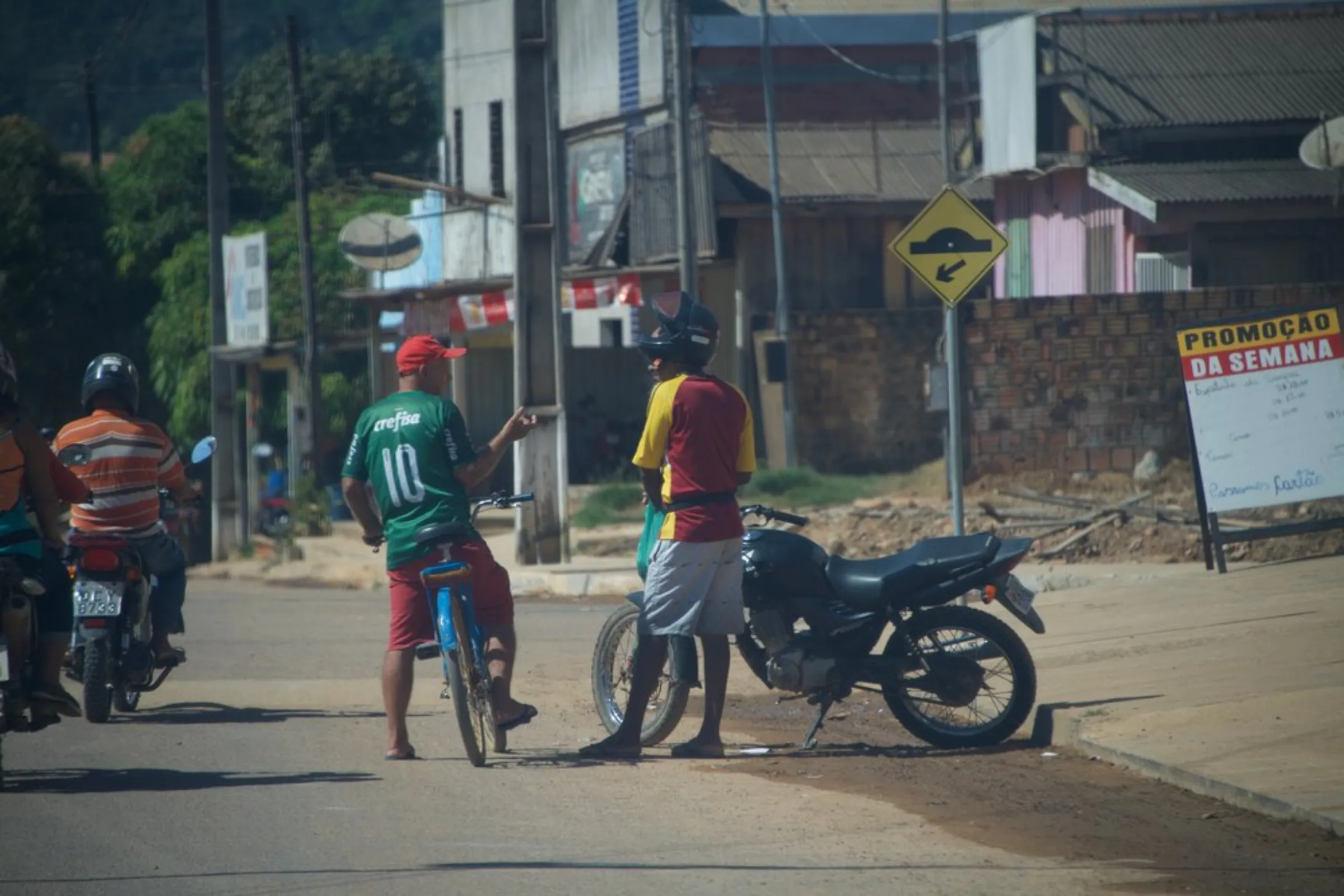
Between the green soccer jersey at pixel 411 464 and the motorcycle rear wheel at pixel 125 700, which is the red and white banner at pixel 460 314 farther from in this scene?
the green soccer jersey at pixel 411 464

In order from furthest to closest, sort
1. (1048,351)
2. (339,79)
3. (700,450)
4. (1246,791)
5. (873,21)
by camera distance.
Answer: (339,79) → (873,21) → (1048,351) → (700,450) → (1246,791)

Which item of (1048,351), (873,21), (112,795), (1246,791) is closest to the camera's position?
(1246,791)

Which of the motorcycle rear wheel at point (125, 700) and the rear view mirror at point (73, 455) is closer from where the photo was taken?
the rear view mirror at point (73, 455)

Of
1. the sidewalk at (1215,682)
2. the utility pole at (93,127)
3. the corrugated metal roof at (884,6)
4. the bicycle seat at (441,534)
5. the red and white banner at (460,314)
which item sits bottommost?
the sidewalk at (1215,682)

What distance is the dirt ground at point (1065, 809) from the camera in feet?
19.7

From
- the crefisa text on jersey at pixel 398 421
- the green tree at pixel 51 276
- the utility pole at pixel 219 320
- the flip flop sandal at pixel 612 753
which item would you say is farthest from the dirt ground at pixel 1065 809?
the green tree at pixel 51 276

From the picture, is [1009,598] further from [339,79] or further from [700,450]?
[339,79]

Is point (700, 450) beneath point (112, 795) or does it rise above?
above

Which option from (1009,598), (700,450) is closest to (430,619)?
(700,450)

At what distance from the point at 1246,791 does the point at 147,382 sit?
3857cm

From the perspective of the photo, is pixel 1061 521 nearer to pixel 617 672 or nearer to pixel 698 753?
pixel 617 672

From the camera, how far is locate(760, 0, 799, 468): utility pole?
87.5 ft

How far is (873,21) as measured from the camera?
38500 millimetres

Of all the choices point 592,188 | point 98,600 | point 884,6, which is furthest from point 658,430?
point 884,6
